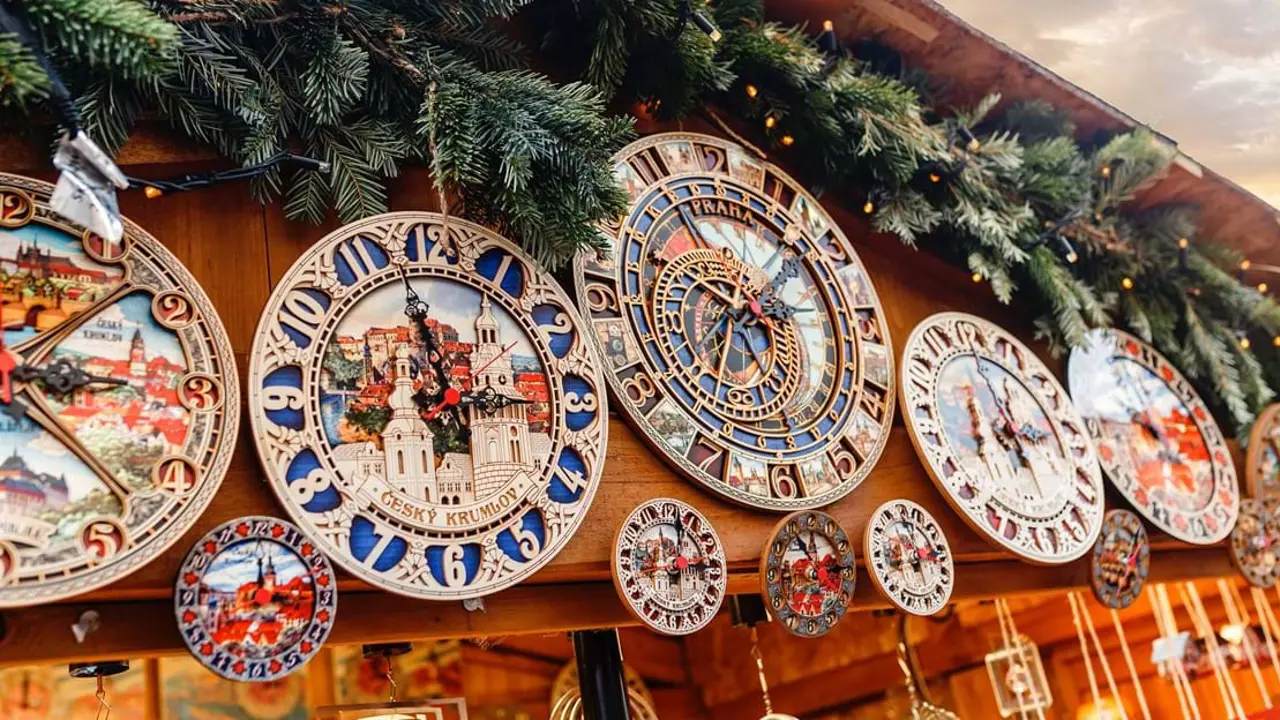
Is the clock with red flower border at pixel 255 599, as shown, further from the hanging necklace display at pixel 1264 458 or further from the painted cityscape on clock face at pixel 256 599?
the hanging necklace display at pixel 1264 458

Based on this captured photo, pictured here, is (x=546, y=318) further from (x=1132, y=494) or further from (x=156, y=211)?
(x=1132, y=494)

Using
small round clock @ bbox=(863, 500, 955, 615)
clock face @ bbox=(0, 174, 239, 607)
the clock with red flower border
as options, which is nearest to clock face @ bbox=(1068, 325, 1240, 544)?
small round clock @ bbox=(863, 500, 955, 615)

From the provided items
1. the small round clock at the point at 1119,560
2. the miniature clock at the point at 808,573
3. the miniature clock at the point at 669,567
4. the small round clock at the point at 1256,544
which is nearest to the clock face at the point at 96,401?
the miniature clock at the point at 669,567

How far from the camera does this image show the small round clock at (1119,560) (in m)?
2.10

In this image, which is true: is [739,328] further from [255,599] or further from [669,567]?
[255,599]

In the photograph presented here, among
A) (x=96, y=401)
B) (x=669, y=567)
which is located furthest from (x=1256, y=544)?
(x=96, y=401)

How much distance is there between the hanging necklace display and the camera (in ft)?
8.12

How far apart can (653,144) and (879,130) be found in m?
0.47

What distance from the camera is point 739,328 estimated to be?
1822mm

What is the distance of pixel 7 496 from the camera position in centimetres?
112

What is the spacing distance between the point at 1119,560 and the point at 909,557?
Answer: 590 millimetres

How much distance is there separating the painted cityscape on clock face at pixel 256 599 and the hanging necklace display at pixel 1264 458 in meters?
2.12

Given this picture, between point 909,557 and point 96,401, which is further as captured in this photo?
point 909,557

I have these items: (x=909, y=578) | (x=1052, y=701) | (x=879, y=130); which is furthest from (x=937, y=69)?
(x=1052, y=701)
